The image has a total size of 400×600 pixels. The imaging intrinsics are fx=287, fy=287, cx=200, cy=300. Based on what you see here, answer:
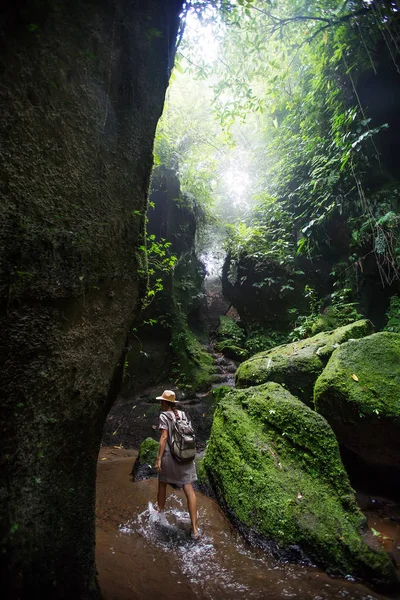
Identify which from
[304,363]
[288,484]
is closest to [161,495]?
[288,484]

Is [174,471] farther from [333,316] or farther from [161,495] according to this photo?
[333,316]

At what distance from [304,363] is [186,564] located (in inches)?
158

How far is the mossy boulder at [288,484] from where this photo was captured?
3.13m

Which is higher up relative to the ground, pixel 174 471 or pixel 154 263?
pixel 154 263

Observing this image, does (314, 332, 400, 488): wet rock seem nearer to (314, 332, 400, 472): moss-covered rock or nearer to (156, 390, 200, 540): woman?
(314, 332, 400, 472): moss-covered rock

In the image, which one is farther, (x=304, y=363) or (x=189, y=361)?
(x=189, y=361)

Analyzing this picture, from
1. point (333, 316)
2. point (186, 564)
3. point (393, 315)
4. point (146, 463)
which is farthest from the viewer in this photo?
point (333, 316)

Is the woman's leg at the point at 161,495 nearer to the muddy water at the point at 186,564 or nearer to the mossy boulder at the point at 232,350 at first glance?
the muddy water at the point at 186,564

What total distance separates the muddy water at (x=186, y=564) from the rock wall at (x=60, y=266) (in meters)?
1.11

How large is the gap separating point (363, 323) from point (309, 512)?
4.16 metres

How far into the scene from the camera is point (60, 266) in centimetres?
189

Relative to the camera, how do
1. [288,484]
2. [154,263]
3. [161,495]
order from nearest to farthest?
1. [288,484]
2. [161,495]
3. [154,263]

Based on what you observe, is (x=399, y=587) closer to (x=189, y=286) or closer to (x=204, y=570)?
(x=204, y=570)

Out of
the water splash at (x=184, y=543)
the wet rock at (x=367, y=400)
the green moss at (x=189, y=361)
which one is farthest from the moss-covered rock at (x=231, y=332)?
the water splash at (x=184, y=543)
